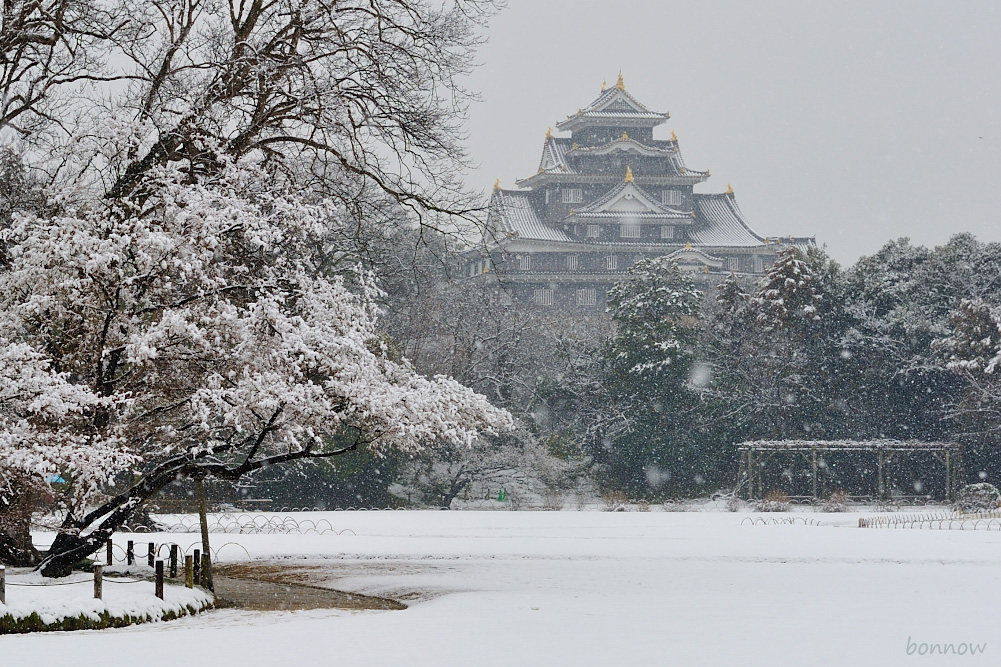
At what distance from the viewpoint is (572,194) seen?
202ft

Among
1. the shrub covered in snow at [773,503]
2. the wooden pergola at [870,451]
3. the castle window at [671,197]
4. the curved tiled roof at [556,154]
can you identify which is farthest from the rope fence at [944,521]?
the castle window at [671,197]

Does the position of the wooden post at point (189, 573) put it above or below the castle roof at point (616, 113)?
below

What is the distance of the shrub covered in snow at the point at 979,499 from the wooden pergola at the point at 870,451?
1.30 metres

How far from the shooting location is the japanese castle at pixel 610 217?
58031mm

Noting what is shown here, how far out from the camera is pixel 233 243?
14305 millimetres

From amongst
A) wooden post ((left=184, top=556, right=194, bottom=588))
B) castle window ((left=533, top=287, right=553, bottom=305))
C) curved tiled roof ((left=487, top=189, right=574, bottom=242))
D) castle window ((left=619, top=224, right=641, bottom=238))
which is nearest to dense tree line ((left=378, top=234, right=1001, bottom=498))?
castle window ((left=533, top=287, right=553, bottom=305))

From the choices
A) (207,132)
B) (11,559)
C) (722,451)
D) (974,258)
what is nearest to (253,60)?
(207,132)

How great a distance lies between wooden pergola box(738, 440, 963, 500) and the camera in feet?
113

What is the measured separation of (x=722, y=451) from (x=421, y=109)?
2358 cm

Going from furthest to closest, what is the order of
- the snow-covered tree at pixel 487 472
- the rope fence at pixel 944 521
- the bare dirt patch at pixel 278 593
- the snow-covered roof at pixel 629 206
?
the snow-covered roof at pixel 629 206, the snow-covered tree at pixel 487 472, the rope fence at pixel 944 521, the bare dirt patch at pixel 278 593

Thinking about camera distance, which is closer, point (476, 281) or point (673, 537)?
point (673, 537)

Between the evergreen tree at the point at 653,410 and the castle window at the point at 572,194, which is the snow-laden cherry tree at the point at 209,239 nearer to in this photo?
the evergreen tree at the point at 653,410

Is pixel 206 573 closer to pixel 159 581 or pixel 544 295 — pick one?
pixel 159 581

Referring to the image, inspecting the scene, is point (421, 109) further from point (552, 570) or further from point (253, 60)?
point (552, 570)
